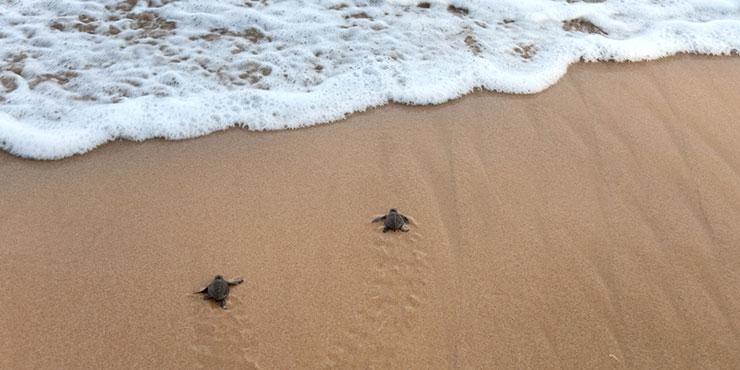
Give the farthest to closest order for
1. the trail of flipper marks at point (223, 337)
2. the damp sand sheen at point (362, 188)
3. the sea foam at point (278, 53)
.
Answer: the sea foam at point (278, 53) → the damp sand sheen at point (362, 188) → the trail of flipper marks at point (223, 337)

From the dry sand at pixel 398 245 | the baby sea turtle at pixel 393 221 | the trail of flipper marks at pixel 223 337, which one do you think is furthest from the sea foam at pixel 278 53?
the trail of flipper marks at pixel 223 337

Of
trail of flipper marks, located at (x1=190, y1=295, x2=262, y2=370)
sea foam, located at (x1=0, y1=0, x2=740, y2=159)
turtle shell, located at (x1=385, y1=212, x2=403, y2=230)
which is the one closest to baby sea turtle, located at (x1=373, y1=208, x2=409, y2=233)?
turtle shell, located at (x1=385, y1=212, x2=403, y2=230)

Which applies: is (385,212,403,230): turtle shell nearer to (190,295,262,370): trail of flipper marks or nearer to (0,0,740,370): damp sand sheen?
(0,0,740,370): damp sand sheen

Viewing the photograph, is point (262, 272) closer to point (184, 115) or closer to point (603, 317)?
point (184, 115)

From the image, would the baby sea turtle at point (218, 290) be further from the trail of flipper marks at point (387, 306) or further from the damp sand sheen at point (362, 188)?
the trail of flipper marks at point (387, 306)

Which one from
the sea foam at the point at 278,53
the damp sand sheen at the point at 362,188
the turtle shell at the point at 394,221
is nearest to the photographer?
the damp sand sheen at the point at 362,188

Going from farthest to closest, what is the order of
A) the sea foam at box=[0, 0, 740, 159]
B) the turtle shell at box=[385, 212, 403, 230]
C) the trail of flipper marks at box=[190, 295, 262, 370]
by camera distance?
the sea foam at box=[0, 0, 740, 159] < the turtle shell at box=[385, 212, 403, 230] < the trail of flipper marks at box=[190, 295, 262, 370]
